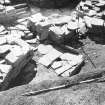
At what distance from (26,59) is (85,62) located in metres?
2.20

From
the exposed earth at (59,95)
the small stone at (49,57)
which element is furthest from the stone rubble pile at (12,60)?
the exposed earth at (59,95)

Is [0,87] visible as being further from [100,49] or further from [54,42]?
[100,49]

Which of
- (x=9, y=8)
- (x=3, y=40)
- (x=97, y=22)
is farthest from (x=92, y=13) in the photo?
(x=3, y=40)

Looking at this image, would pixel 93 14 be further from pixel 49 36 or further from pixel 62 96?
pixel 62 96

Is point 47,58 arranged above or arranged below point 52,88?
below

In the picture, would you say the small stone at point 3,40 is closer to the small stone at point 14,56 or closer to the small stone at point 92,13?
the small stone at point 14,56

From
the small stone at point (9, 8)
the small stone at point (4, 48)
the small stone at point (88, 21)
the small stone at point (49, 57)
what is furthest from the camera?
the small stone at point (9, 8)

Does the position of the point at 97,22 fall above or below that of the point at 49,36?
above

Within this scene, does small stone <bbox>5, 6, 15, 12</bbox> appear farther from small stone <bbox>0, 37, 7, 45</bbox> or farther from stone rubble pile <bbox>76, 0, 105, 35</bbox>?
stone rubble pile <bbox>76, 0, 105, 35</bbox>

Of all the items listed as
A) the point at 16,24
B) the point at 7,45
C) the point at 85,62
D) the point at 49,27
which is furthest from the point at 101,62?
the point at 16,24

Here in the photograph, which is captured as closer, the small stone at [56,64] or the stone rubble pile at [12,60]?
the stone rubble pile at [12,60]

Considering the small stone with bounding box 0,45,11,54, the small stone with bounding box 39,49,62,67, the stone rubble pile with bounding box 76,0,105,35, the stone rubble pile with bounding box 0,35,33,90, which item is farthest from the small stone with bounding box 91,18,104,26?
the small stone with bounding box 0,45,11,54

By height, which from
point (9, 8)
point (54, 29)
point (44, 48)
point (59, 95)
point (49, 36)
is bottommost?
point (44, 48)

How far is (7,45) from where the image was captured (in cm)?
780
